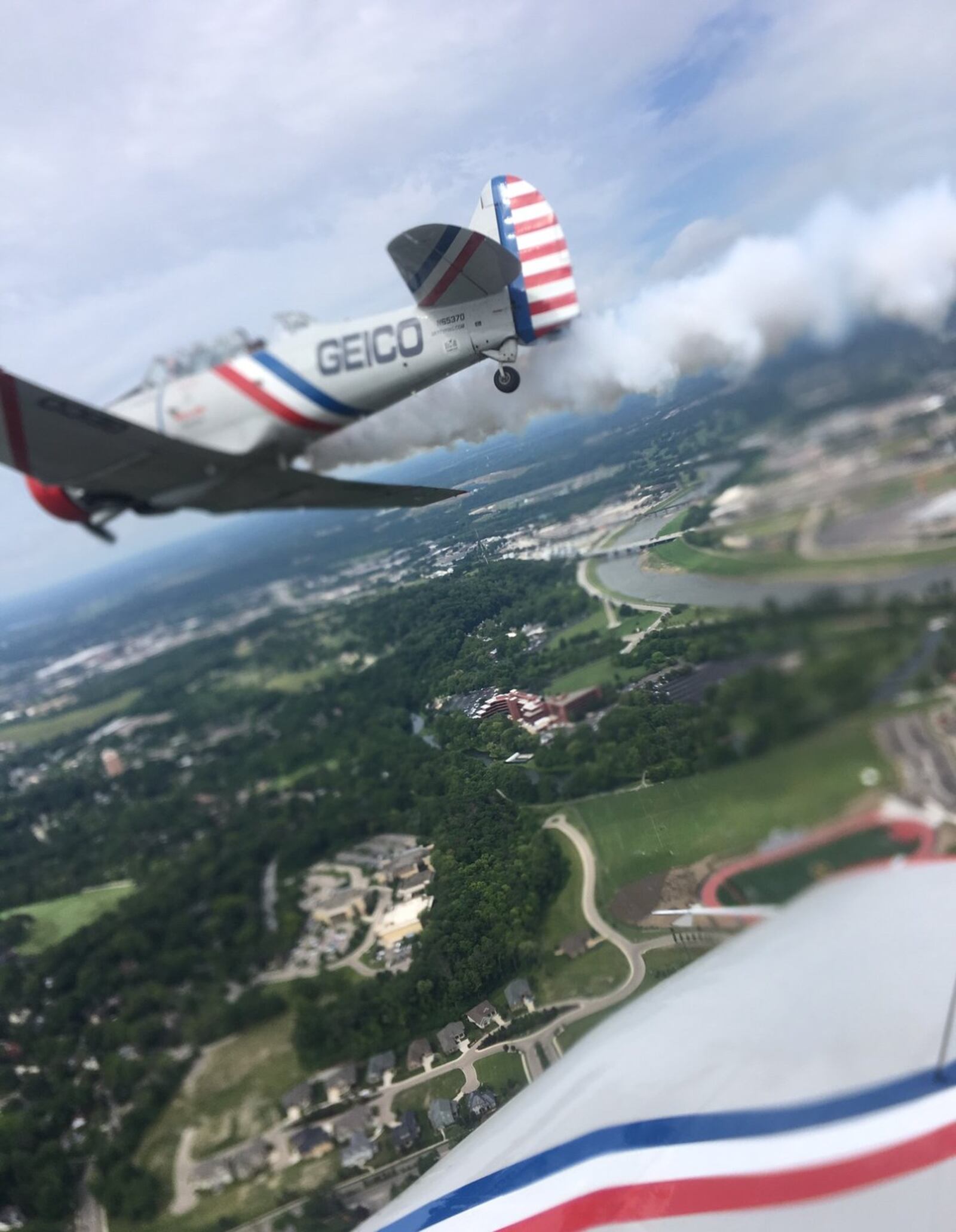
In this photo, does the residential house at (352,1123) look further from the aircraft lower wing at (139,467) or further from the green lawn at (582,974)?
the aircraft lower wing at (139,467)

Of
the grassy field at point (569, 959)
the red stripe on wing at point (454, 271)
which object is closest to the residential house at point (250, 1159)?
the grassy field at point (569, 959)

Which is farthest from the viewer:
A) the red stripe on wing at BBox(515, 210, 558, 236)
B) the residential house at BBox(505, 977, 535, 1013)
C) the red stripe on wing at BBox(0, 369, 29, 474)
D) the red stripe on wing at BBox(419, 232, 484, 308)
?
the residential house at BBox(505, 977, 535, 1013)

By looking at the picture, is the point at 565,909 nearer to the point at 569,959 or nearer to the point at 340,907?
the point at 569,959

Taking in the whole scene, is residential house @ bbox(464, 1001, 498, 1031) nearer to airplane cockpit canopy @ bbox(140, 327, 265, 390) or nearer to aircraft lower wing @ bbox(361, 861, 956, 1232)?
aircraft lower wing @ bbox(361, 861, 956, 1232)

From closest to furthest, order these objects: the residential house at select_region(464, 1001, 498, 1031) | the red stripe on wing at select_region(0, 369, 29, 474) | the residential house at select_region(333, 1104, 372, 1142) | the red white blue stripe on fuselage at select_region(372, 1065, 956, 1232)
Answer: the red white blue stripe on fuselage at select_region(372, 1065, 956, 1232) < the red stripe on wing at select_region(0, 369, 29, 474) < the residential house at select_region(464, 1001, 498, 1031) < the residential house at select_region(333, 1104, 372, 1142)

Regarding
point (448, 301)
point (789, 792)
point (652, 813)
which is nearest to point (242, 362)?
point (448, 301)

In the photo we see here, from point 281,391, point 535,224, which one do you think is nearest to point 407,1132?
point 281,391

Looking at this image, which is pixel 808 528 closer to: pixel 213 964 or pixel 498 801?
pixel 498 801

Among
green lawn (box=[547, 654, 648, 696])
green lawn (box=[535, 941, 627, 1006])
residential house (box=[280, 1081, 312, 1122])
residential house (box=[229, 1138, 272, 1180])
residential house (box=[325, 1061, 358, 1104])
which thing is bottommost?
Answer: residential house (box=[229, 1138, 272, 1180])

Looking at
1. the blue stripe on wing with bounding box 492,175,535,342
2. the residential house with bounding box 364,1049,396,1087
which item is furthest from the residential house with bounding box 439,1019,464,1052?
the blue stripe on wing with bounding box 492,175,535,342
